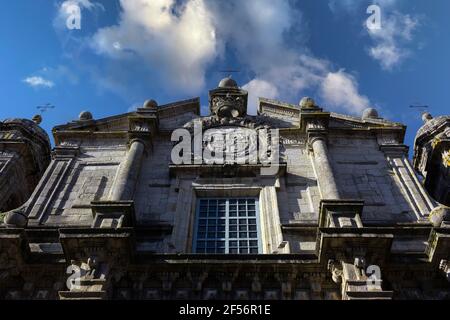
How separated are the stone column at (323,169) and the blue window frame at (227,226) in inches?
81.3

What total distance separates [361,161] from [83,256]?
31.8ft

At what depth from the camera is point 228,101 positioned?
20.0 meters

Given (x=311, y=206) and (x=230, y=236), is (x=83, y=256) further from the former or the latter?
(x=311, y=206)

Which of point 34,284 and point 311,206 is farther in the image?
point 311,206

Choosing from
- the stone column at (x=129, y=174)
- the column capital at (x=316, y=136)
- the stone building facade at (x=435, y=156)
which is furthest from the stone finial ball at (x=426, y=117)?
the stone column at (x=129, y=174)

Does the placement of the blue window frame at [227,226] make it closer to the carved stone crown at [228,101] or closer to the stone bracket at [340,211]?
the stone bracket at [340,211]

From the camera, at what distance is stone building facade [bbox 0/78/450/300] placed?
11648 mm

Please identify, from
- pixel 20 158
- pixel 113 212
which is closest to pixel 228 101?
pixel 20 158

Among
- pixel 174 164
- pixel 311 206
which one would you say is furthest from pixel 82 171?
→ pixel 311 206

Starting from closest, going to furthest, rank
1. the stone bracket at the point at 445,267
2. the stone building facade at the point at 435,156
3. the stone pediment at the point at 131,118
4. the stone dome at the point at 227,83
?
the stone bracket at the point at 445,267 → the stone pediment at the point at 131,118 → the stone building facade at the point at 435,156 → the stone dome at the point at 227,83

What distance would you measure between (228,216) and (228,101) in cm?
635

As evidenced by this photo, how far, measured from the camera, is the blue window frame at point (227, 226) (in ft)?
45.3
